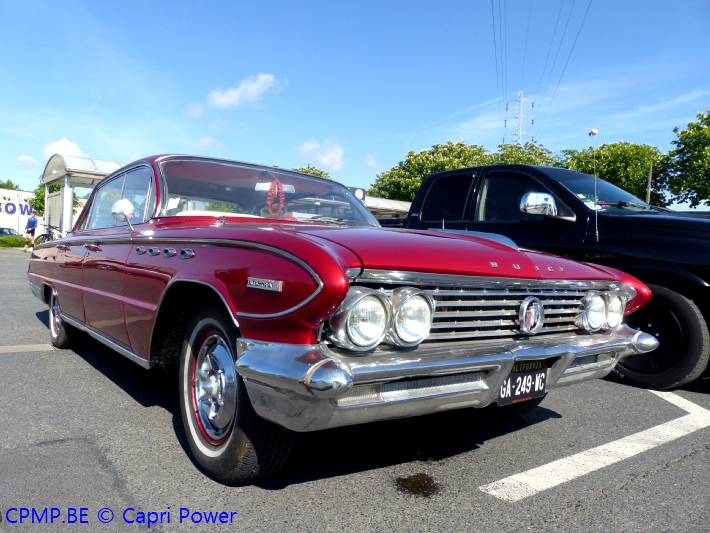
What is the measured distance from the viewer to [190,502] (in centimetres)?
241

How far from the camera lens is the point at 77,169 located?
17312mm

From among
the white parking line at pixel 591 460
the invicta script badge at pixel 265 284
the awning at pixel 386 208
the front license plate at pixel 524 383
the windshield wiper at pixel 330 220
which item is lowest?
the white parking line at pixel 591 460

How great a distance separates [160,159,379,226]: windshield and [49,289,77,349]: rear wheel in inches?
84.1

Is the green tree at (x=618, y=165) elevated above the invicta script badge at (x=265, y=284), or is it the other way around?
the green tree at (x=618, y=165)

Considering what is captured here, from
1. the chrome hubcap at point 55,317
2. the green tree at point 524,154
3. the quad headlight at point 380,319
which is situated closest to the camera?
the quad headlight at point 380,319

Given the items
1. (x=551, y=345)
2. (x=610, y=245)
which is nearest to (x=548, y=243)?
(x=610, y=245)

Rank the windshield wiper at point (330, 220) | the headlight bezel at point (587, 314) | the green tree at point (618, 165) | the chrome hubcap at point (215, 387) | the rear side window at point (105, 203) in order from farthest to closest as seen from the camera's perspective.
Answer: the green tree at point (618, 165)
the rear side window at point (105, 203)
the windshield wiper at point (330, 220)
the headlight bezel at point (587, 314)
the chrome hubcap at point (215, 387)

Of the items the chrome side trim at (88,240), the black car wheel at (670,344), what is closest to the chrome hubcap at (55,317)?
the chrome side trim at (88,240)

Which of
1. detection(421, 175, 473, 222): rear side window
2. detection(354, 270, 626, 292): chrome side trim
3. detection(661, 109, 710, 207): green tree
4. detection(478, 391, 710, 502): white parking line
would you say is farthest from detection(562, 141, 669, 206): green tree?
detection(354, 270, 626, 292): chrome side trim

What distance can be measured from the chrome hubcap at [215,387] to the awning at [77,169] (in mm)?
16072

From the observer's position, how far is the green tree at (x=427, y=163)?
3800 cm

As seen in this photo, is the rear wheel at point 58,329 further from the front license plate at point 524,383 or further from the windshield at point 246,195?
the front license plate at point 524,383

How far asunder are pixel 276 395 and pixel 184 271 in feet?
3.06

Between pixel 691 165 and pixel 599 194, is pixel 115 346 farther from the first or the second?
pixel 691 165
